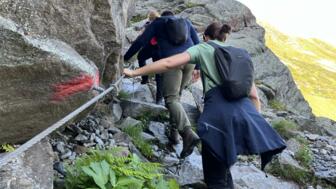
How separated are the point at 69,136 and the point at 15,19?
3.35 m

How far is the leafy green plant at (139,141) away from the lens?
11.4 meters

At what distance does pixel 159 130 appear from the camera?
13.3 meters

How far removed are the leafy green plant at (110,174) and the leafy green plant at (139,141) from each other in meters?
3.79

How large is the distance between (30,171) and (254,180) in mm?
6702

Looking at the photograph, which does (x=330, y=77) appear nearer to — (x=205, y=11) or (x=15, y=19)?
(x=205, y=11)

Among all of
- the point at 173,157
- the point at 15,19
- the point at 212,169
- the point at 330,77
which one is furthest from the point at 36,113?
the point at 330,77

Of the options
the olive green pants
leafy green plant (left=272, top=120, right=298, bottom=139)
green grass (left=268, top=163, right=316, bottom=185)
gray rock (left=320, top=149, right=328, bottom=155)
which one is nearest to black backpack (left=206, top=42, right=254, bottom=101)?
the olive green pants

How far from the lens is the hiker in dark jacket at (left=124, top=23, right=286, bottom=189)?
7.66 m

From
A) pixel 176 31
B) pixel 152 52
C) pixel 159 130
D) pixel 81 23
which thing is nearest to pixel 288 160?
pixel 159 130

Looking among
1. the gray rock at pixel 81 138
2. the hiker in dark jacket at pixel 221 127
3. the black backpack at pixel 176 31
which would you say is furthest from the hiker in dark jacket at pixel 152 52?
the hiker in dark jacket at pixel 221 127

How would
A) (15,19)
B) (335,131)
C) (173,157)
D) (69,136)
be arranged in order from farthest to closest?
(335,131)
(173,157)
(69,136)
(15,19)

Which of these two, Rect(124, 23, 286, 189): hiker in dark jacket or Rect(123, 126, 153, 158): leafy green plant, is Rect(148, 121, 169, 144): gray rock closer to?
Rect(123, 126, 153, 158): leafy green plant

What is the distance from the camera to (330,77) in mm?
155500

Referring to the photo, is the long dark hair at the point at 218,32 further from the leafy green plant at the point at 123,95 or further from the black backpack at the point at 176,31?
the leafy green plant at the point at 123,95
